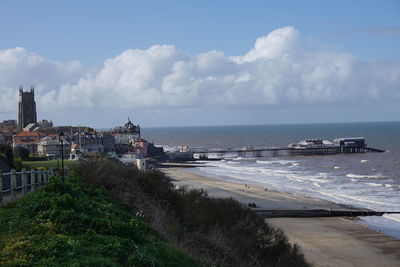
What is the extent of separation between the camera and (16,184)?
57.0 ft

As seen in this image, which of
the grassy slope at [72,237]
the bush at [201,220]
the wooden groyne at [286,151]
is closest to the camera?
the grassy slope at [72,237]

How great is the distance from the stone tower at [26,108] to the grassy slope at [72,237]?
410ft

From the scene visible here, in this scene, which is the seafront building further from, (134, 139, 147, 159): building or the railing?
the railing

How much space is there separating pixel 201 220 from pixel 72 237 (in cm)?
1087

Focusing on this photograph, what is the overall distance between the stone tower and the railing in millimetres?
116610

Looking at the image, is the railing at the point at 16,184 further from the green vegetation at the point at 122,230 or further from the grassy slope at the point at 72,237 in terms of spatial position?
the grassy slope at the point at 72,237

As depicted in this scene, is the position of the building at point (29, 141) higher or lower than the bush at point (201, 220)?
higher

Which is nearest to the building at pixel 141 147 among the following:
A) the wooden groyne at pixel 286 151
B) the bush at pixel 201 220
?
the wooden groyne at pixel 286 151

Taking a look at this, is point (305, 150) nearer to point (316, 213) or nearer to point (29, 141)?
point (29, 141)

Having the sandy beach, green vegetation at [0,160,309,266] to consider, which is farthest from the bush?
the sandy beach

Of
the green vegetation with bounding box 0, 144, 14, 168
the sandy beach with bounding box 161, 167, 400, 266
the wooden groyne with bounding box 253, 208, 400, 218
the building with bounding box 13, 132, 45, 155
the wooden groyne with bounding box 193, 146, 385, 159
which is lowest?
the sandy beach with bounding box 161, 167, 400, 266

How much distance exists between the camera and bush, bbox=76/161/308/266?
1413 cm

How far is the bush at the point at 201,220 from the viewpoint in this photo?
556 inches

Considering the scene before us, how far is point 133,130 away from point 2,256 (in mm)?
139380
